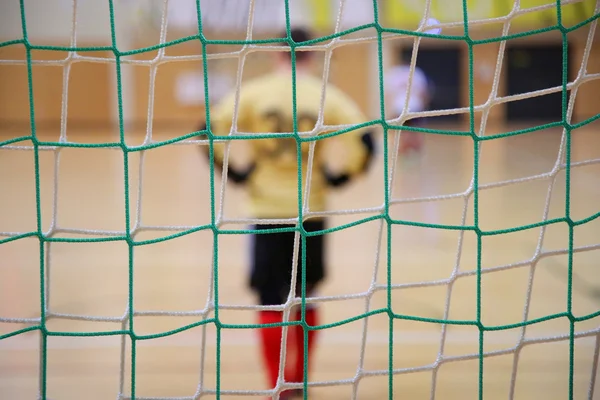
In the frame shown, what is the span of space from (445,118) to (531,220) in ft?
24.3

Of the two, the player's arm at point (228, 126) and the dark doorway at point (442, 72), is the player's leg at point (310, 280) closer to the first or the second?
the player's arm at point (228, 126)

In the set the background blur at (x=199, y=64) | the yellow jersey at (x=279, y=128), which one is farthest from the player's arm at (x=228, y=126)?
the background blur at (x=199, y=64)

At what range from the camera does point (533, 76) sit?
11.5 m

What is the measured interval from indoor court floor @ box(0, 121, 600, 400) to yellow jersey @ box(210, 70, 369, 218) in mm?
321

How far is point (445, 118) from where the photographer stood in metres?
12.0

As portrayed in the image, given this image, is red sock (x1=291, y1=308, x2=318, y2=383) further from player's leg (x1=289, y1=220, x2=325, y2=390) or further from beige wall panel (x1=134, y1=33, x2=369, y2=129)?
beige wall panel (x1=134, y1=33, x2=369, y2=129)

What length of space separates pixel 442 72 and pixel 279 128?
384 inches

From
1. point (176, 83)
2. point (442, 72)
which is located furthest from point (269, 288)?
point (442, 72)

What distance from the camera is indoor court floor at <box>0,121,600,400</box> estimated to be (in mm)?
2174

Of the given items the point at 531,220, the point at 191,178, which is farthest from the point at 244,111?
the point at 191,178

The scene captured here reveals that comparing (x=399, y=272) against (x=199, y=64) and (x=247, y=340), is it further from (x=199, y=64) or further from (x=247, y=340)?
(x=199, y=64)

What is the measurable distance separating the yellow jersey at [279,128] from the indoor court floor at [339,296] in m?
0.32

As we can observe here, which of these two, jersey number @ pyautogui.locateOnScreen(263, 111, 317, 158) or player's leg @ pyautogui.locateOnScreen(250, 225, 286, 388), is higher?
jersey number @ pyautogui.locateOnScreen(263, 111, 317, 158)

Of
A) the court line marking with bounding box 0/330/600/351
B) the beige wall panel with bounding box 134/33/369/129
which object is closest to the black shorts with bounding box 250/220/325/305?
the court line marking with bounding box 0/330/600/351
